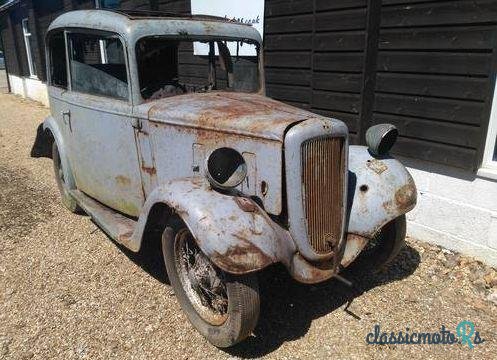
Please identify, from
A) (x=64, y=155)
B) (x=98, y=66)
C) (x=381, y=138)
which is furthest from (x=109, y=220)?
(x=381, y=138)

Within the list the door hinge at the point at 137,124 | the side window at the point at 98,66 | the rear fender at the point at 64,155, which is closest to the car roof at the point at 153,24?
the side window at the point at 98,66

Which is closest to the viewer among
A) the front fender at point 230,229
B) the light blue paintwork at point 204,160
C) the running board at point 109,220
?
the front fender at point 230,229

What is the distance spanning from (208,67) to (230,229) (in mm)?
2023

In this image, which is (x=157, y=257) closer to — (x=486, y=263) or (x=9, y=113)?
(x=486, y=263)

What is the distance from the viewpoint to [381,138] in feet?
10.4

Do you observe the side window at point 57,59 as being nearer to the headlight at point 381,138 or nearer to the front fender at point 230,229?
the front fender at point 230,229

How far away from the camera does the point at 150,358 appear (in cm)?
267

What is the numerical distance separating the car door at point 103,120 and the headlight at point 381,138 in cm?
188

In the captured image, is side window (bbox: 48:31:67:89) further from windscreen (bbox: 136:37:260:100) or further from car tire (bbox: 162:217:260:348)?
car tire (bbox: 162:217:260:348)

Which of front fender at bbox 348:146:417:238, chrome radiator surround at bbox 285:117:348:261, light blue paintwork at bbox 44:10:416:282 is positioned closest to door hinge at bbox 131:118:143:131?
light blue paintwork at bbox 44:10:416:282

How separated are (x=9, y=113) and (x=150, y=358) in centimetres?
1180

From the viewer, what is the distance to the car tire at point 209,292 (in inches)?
97.4

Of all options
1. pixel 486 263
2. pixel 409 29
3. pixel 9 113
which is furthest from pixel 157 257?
pixel 9 113

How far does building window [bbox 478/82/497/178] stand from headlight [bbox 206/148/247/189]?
233cm
